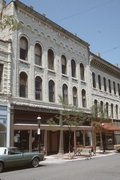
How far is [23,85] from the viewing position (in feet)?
71.5

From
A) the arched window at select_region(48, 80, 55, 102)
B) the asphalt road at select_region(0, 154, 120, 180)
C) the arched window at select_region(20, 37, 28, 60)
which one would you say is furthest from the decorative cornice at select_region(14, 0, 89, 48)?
the asphalt road at select_region(0, 154, 120, 180)

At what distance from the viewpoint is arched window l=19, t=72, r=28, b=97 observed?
21.4 metres

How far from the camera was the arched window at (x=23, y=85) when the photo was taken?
21.4 metres

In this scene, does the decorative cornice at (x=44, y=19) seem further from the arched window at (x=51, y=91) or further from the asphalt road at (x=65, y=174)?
the asphalt road at (x=65, y=174)

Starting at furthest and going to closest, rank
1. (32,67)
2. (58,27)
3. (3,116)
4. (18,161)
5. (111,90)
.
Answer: (111,90)
(58,27)
(32,67)
(3,116)
(18,161)

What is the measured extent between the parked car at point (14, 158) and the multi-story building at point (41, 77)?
4785 millimetres

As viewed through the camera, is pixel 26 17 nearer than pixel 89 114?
Yes

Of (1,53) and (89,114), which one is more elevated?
(1,53)

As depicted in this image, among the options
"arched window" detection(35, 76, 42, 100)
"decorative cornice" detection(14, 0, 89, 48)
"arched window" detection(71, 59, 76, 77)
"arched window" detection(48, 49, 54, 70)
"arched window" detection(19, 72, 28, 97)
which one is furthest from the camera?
"arched window" detection(71, 59, 76, 77)

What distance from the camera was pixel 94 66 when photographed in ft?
107

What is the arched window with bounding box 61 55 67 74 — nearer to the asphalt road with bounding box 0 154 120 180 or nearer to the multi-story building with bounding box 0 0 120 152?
the multi-story building with bounding box 0 0 120 152

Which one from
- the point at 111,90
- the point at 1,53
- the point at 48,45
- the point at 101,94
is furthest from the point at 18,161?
the point at 111,90

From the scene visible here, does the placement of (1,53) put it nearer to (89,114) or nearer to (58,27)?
(58,27)

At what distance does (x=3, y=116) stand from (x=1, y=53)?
5.43 metres
